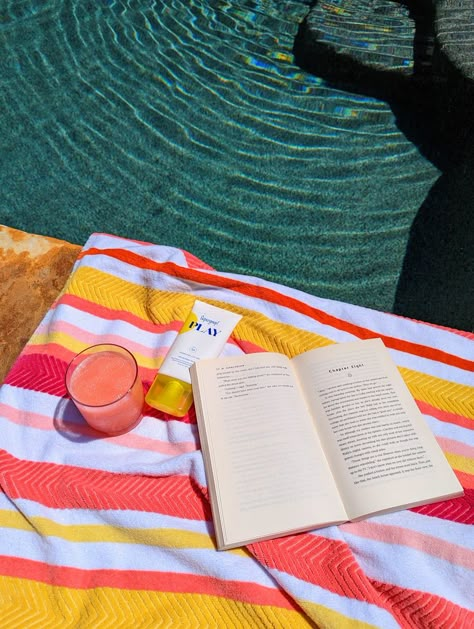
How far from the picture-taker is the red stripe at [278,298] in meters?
1.31

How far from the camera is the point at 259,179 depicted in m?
2.12

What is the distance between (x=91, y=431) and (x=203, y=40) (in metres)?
2.47

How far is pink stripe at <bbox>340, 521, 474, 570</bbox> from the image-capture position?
97cm

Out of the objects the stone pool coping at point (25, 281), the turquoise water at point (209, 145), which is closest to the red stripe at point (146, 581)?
the stone pool coping at point (25, 281)

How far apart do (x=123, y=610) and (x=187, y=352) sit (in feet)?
1.87

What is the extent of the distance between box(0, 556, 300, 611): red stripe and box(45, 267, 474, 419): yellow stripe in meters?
0.51

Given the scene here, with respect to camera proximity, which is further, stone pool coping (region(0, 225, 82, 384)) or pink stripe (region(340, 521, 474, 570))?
stone pool coping (region(0, 225, 82, 384))

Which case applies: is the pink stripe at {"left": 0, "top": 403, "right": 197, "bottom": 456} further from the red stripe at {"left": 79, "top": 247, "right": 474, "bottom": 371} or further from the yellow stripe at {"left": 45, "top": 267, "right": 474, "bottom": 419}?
the red stripe at {"left": 79, "top": 247, "right": 474, "bottom": 371}

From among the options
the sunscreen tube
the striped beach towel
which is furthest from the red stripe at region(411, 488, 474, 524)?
the sunscreen tube

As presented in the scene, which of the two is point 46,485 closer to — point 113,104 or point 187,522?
point 187,522

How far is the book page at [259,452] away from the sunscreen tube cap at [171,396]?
37 millimetres

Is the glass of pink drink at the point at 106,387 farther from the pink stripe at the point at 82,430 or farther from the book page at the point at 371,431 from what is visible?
the book page at the point at 371,431

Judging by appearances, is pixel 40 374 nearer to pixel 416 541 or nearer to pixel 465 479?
pixel 416 541

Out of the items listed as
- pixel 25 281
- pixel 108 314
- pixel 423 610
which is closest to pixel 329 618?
pixel 423 610
